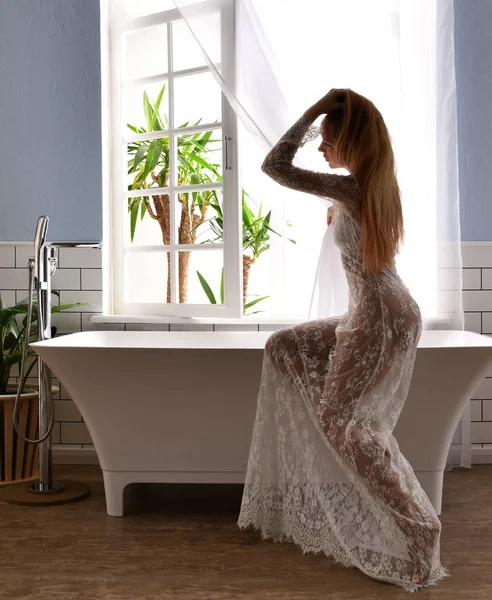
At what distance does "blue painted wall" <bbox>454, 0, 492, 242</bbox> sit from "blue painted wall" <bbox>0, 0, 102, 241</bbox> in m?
1.80

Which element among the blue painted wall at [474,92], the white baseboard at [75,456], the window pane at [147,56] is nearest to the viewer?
the blue painted wall at [474,92]

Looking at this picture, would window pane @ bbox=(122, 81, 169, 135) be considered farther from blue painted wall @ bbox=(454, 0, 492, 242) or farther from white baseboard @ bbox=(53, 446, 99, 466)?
white baseboard @ bbox=(53, 446, 99, 466)

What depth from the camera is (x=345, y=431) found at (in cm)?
234

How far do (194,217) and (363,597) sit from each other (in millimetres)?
2408

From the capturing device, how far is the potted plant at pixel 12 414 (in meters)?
3.40

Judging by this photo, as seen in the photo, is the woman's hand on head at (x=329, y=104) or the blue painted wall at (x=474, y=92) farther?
the blue painted wall at (x=474, y=92)

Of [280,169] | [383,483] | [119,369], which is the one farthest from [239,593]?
[280,169]

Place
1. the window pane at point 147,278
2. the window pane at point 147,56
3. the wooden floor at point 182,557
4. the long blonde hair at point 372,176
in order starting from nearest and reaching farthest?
the wooden floor at point 182,557 → the long blonde hair at point 372,176 → the window pane at point 147,56 → the window pane at point 147,278

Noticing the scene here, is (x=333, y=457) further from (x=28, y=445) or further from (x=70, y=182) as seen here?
(x=70, y=182)

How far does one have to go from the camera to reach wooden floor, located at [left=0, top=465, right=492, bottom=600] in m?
2.16

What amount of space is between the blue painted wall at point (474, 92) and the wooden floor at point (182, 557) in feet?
5.07

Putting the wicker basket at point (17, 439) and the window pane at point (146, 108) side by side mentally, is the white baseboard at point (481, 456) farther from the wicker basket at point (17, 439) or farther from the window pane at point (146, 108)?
the window pane at point (146, 108)

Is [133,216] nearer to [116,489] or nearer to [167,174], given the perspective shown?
[167,174]

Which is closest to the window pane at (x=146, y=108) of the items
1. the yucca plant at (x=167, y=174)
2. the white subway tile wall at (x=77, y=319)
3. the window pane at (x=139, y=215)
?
the yucca plant at (x=167, y=174)
